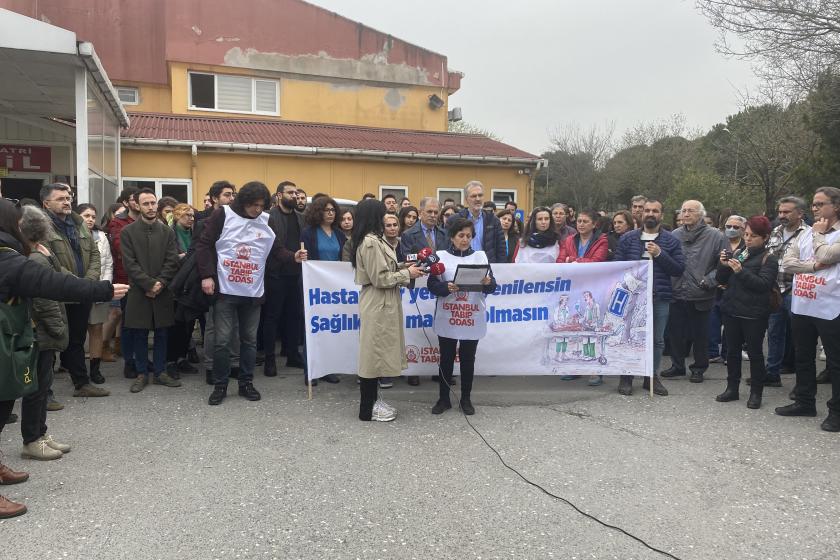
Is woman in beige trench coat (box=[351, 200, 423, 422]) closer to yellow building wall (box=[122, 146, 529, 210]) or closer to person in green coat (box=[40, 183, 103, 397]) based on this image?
person in green coat (box=[40, 183, 103, 397])

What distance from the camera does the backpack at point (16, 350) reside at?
3488mm

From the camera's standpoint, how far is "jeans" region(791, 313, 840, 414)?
5164mm

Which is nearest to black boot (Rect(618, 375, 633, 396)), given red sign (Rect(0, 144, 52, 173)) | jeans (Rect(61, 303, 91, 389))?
jeans (Rect(61, 303, 91, 389))

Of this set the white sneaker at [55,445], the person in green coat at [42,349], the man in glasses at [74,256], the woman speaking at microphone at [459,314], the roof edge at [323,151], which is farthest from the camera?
the roof edge at [323,151]

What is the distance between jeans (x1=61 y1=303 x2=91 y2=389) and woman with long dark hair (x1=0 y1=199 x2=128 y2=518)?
2.12 meters

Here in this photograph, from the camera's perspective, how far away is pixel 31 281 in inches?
138

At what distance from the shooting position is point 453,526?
11.3ft

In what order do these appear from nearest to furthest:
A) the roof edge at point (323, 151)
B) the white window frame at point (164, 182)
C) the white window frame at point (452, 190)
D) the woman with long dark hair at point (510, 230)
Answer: the woman with long dark hair at point (510, 230)
the roof edge at point (323, 151)
the white window frame at point (164, 182)
the white window frame at point (452, 190)

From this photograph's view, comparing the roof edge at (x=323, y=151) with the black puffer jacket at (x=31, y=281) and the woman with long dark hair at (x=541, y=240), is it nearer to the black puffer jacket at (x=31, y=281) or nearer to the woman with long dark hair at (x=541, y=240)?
the woman with long dark hair at (x=541, y=240)

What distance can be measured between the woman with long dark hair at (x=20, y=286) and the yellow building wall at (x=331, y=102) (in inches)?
660

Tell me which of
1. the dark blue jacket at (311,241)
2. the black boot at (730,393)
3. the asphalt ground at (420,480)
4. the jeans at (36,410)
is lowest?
the asphalt ground at (420,480)

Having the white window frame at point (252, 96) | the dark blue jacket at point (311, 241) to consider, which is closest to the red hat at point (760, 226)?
the dark blue jacket at point (311, 241)

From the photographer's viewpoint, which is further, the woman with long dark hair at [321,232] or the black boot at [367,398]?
the woman with long dark hair at [321,232]

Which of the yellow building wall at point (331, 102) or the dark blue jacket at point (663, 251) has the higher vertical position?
the yellow building wall at point (331, 102)
